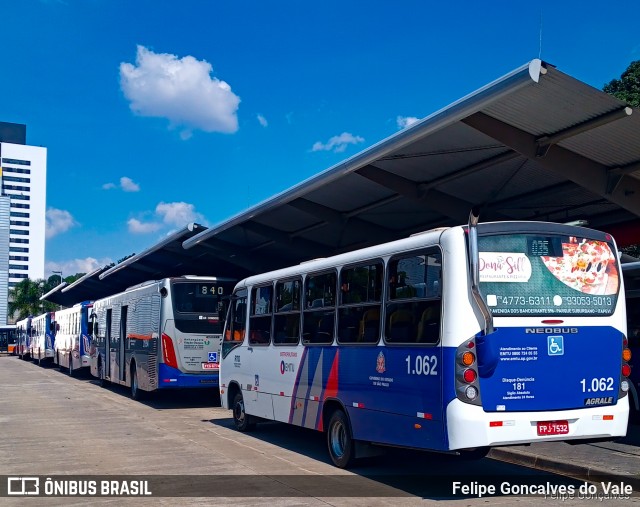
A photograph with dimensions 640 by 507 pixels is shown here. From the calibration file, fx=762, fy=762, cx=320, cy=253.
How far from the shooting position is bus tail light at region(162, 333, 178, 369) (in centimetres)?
1830

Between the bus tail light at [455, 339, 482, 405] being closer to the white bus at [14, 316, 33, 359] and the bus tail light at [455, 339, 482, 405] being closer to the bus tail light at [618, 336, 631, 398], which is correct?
the bus tail light at [618, 336, 631, 398]

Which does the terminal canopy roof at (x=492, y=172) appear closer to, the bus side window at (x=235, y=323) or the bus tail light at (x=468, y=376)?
the bus side window at (x=235, y=323)

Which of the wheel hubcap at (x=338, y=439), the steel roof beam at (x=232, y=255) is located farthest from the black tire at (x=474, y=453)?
the steel roof beam at (x=232, y=255)

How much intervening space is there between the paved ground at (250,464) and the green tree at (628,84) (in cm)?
2453

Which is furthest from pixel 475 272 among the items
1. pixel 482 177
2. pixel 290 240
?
pixel 290 240

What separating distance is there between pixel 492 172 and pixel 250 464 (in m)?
7.35

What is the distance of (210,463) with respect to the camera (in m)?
10.6

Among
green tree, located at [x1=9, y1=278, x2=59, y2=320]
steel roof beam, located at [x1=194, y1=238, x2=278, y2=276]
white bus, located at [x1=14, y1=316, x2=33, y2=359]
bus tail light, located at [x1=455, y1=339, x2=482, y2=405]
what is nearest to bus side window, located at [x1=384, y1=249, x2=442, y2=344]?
bus tail light, located at [x1=455, y1=339, x2=482, y2=405]

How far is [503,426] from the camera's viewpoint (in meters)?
7.80

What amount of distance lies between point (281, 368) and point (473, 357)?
194 inches

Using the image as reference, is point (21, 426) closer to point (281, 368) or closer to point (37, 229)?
point (281, 368)

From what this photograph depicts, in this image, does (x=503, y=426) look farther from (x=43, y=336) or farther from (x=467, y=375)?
(x=43, y=336)

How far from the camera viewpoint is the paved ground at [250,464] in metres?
8.45

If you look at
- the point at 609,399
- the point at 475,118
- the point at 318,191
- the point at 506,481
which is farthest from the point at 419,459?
the point at 318,191
